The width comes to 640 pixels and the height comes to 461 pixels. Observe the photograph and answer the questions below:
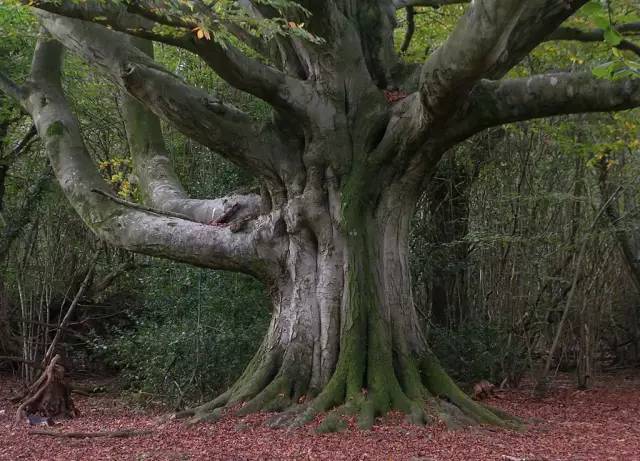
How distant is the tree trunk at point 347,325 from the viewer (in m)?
6.36

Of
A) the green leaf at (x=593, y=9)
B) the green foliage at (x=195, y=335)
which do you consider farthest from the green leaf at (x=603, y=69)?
the green foliage at (x=195, y=335)

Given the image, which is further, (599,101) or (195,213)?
(195,213)

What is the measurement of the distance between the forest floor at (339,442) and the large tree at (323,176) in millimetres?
334

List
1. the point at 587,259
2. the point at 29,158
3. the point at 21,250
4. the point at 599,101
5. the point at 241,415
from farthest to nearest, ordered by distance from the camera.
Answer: the point at 29,158
the point at 21,250
the point at 587,259
the point at 241,415
the point at 599,101

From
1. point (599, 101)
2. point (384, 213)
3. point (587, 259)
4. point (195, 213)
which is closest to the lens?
point (599, 101)

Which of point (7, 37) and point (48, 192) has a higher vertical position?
point (7, 37)

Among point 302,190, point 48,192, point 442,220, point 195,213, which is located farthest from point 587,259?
point 48,192

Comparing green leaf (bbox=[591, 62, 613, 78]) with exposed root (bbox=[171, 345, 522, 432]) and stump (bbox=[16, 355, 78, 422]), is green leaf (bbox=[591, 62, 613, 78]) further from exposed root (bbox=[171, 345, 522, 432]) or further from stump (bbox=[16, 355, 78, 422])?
stump (bbox=[16, 355, 78, 422])

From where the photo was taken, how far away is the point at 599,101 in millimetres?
5719

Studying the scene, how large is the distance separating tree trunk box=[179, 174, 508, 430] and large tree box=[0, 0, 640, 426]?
0.01 meters

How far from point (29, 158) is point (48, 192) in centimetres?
244

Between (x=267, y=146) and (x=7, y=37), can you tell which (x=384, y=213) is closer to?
(x=267, y=146)

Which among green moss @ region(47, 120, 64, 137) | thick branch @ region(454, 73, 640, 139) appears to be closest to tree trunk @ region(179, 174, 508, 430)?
thick branch @ region(454, 73, 640, 139)

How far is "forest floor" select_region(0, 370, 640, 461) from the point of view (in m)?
5.15
